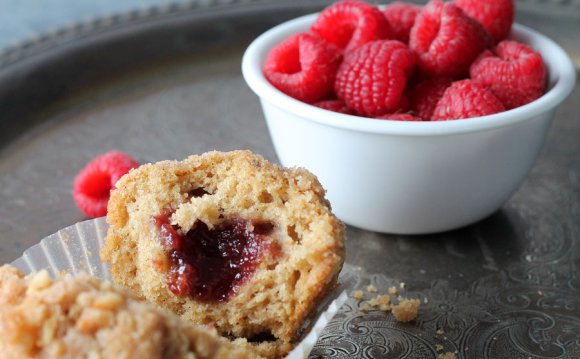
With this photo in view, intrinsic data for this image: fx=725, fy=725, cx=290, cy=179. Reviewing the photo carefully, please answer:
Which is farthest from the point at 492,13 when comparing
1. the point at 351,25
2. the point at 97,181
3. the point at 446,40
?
the point at 97,181

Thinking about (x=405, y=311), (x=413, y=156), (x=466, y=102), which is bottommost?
(x=405, y=311)

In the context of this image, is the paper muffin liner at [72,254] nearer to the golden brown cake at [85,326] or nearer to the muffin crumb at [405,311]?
the muffin crumb at [405,311]

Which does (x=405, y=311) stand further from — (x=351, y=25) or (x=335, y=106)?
(x=351, y=25)

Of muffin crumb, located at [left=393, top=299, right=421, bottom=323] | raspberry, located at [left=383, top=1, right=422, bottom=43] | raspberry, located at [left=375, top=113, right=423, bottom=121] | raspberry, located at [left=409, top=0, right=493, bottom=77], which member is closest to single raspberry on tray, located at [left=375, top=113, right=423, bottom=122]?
raspberry, located at [left=375, top=113, right=423, bottom=121]

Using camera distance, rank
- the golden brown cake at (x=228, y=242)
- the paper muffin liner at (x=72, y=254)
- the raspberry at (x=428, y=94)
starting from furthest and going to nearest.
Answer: the raspberry at (x=428, y=94) < the paper muffin liner at (x=72, y=254) < the golden brown cake at (x=228, y=242)

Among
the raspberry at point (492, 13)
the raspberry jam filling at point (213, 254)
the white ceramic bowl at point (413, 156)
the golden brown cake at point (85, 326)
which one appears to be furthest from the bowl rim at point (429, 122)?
the golden brown cake at point (85, 326)
